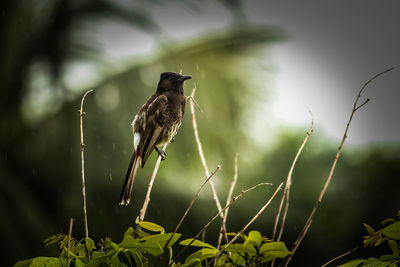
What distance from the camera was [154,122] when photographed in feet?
7.29

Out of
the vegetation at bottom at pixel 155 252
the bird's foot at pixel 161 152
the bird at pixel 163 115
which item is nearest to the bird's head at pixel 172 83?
the bird at pixel 163 115

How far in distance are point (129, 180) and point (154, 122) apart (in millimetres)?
623

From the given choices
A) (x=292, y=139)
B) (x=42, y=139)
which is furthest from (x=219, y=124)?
(x=292, y=139)

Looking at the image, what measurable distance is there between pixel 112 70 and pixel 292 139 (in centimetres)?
329

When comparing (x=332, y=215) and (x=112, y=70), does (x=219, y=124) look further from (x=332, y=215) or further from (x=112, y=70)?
(x=332, y=215)

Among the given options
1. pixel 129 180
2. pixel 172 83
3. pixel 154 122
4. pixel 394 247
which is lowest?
pixel 394 247

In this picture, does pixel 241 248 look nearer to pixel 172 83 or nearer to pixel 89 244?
pixel 89 244

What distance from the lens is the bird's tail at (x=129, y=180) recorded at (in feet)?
4.66

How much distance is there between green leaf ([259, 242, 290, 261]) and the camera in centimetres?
78

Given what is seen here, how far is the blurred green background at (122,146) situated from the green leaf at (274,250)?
2.71 m

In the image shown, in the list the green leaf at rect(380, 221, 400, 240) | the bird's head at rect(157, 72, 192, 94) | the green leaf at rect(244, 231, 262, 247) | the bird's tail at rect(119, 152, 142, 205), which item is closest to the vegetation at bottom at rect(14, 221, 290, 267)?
the green leaf at rect(244, 231, 262, 247)

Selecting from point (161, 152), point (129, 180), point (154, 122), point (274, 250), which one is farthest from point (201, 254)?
point (154, 122)

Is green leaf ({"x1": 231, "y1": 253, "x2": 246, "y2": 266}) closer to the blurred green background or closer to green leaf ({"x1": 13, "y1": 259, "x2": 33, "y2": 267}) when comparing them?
green leaf ({"x1": 13, "y1": 259, "x2": 33, "y2": 267})

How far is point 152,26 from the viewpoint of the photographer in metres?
3.83
